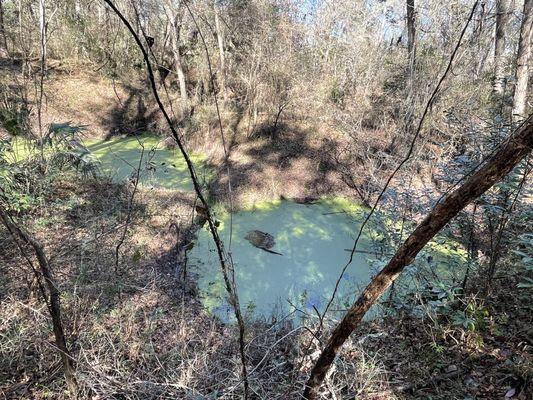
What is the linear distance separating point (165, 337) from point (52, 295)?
4.27 ft

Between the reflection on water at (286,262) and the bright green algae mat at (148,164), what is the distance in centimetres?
126

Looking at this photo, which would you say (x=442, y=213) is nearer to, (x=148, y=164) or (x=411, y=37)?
(x=148, y=164)

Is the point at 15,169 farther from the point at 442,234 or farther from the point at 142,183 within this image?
the point at 442,234

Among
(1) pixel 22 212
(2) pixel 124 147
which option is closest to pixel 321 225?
(1) pixel 22 212

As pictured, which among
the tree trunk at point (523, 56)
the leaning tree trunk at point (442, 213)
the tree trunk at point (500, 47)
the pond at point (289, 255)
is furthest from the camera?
the tree trunk at point (500, 47)

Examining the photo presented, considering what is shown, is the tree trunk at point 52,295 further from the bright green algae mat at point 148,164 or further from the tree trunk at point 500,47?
the tree trunk at point 500,47

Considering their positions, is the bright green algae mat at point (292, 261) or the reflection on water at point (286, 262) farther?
the reflection on water at point (286, 262)

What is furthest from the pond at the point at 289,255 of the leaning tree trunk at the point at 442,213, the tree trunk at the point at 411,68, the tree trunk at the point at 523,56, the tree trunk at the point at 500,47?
the tree trunk at the point at 500,47

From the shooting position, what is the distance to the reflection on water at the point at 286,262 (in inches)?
133

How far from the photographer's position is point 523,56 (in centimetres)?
385

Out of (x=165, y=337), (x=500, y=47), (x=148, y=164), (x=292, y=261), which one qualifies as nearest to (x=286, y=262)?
(x=292, y=261)

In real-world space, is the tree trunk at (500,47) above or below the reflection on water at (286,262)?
above

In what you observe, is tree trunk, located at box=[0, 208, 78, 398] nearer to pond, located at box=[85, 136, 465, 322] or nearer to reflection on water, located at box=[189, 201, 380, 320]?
pond, located at box=[85, 136, 465, 322]

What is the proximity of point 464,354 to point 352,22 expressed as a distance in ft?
20.9
